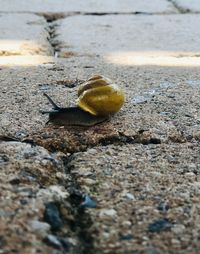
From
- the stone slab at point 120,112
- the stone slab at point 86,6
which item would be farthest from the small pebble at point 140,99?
the stone slab at point 86,6

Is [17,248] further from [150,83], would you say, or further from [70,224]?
[150,83]

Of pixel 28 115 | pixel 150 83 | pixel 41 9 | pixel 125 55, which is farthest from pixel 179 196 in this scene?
pixel 41 9

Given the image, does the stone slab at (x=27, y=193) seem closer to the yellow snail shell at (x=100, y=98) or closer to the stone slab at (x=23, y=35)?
the yellow snail shell at (x=100, y=98)

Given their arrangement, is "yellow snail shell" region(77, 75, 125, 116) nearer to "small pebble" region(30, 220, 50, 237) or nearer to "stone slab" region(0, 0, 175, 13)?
"small pebble" region(30, 220, 50, 237)

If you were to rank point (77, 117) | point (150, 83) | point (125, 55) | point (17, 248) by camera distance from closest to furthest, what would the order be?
point (17, 248) → point (77, 117) → point (150, 83) → point (125, 55)

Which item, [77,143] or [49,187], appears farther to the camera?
[77,143]

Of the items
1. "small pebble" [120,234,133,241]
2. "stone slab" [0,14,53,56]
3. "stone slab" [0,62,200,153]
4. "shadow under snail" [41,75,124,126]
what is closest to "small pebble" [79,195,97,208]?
"small pebble" [120,234,133,241]
